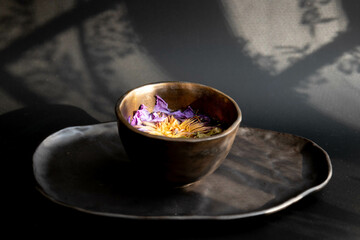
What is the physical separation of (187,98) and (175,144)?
189 mm

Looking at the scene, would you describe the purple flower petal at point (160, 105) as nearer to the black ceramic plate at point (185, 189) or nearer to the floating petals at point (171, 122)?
the floating petals at point (171, 122)

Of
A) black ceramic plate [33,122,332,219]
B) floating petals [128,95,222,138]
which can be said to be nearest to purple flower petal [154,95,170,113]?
floating petals [128,95,222,138]

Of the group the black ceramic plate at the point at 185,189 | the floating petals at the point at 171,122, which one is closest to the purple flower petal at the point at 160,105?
the floating petals at the point at 171,122

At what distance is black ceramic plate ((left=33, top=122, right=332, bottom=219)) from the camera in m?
0.69

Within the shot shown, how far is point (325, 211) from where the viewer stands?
0.77 m

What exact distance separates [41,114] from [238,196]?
553 millimetres

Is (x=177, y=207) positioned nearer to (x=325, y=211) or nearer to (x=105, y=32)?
(x=325, y=211)

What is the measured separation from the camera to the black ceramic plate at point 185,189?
2.26ft

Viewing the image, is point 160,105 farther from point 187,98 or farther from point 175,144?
point 175,144

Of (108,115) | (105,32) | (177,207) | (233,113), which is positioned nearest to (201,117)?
(233,113)

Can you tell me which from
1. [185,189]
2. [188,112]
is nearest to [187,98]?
[188,112]

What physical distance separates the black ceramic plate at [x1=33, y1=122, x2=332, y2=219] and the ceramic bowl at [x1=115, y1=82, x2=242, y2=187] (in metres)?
0.02

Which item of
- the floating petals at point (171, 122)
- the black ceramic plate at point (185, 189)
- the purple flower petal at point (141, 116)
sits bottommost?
the black ceramic plate at point (185, 189)

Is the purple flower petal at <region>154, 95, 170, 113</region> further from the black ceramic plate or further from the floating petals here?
the black ceramic plate
